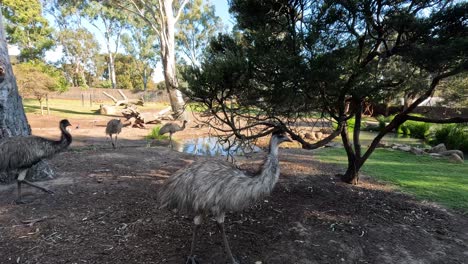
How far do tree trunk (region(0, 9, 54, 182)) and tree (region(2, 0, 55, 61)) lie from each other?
26290 mm

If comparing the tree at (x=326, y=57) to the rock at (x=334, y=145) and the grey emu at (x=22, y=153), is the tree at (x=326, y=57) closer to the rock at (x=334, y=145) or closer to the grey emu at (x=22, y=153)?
the grey emu at (x=22, y=153)

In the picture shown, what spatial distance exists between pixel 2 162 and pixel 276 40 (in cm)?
430

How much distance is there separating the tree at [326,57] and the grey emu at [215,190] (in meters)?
1.32

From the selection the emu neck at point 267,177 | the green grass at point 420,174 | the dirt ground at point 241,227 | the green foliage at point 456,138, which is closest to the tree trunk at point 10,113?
the dirt ground at point 241,227

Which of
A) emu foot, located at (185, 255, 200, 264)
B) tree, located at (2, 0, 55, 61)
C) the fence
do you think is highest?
tree, located at (2, 0, 55, 61)

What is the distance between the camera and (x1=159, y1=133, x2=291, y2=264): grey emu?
10.6 ft

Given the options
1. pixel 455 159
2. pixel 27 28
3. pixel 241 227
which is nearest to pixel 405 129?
pixel 455 159

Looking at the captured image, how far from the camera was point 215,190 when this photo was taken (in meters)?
3.24

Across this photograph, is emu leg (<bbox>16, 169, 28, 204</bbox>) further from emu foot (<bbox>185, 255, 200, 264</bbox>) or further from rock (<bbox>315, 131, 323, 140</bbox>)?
rock (<bbox>315, 131, 323, 140</bbox>)

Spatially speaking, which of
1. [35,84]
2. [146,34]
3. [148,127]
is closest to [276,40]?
[148,127]

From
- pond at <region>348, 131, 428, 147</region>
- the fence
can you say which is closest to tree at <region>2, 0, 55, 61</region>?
the fence

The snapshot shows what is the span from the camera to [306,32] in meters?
4.32

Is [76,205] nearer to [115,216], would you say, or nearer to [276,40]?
[115,216]

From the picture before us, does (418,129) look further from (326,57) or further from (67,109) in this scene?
(67,109)
